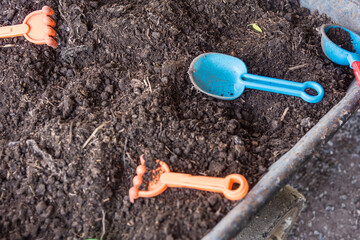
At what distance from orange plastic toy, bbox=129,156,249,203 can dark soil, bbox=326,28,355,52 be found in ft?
2.74

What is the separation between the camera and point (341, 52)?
146cm

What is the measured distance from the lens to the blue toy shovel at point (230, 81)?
54.0 inches

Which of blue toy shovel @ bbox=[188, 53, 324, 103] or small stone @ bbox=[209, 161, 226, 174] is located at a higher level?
blue toy shovel @ bbox=[188, 53, 324, 103]

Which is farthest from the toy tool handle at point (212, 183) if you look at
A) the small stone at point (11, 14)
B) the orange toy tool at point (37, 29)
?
the small stone at point (11, 14)

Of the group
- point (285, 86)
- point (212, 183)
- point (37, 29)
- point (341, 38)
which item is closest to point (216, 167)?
point (212, 183)

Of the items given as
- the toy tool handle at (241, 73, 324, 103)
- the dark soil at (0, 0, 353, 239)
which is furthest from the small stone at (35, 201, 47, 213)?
the toy tool handle at (241, 73, 324, 103)

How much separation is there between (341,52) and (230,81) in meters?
0.48

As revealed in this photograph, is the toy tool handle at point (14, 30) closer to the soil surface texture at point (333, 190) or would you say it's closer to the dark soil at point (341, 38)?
the dark soil at point (341, 38)

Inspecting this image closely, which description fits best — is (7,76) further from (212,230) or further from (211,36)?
(212,230)

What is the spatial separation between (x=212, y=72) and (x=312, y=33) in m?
0.55

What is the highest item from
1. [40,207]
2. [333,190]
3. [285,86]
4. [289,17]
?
[289,17]

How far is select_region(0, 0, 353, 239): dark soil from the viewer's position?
113cm

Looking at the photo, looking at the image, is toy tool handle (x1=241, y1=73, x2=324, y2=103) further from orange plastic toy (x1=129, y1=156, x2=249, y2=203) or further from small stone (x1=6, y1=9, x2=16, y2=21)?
small stone (x1=6, y1=9, x2=16, y2=21)

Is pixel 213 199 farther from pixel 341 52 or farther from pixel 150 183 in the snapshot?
pixel 341 52
